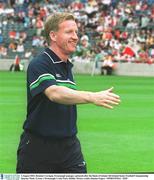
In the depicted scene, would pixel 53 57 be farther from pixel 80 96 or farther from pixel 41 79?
pixel 80 96

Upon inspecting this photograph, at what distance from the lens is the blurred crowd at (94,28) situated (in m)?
45.5

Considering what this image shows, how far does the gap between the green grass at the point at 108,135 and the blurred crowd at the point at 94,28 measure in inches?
849

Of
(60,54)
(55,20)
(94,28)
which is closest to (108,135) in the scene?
(60,54)

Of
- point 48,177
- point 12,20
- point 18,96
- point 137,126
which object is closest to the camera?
point 48,177

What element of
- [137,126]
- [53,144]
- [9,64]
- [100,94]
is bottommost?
[9,64]

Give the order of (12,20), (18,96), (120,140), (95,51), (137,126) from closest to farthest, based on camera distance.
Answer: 1. (120,140)
2. (137,126)
3. (18,96)
4. (95,51)
5. (12,20)

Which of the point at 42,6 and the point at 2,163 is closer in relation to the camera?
the point at 2,163

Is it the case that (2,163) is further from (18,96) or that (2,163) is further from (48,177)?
(18,96)

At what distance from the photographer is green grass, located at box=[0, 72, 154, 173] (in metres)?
11.2

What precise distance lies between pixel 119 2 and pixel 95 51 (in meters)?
8.24

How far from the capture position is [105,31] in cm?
4900

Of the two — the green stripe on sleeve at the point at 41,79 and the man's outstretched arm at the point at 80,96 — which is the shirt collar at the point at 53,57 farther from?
the man's outstretched arm at the point at 80,96

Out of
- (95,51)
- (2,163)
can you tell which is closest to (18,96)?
(2,163)

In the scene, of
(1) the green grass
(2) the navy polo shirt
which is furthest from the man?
(1) the green grass
